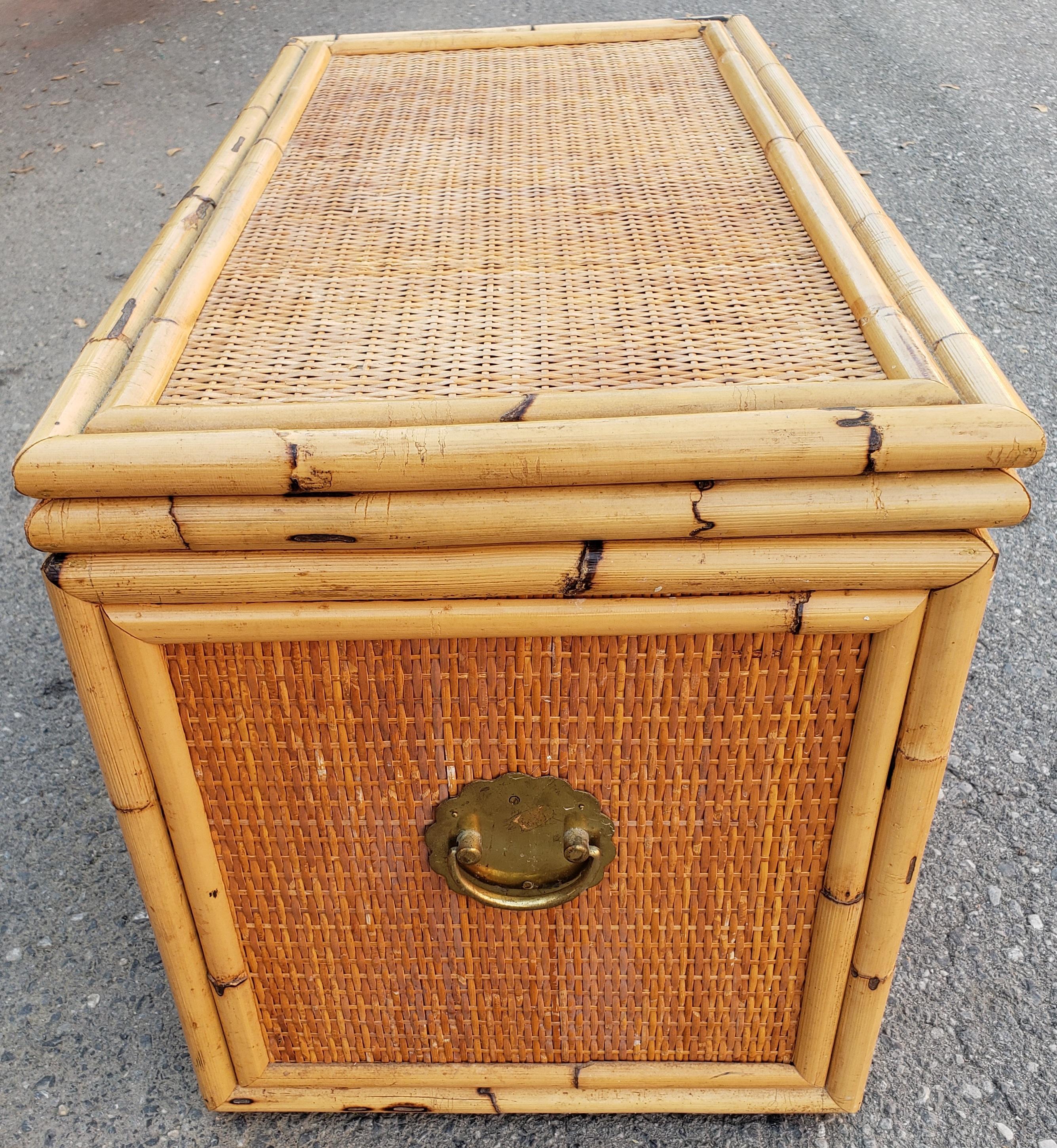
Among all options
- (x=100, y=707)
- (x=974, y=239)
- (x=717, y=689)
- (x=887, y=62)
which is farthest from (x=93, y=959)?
(x=887, y=62)

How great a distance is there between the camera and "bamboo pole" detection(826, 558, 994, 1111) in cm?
61

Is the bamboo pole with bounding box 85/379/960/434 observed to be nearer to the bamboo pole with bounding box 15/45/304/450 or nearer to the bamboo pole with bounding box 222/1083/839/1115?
the bamboo pole with bounding box 15/45/304/450

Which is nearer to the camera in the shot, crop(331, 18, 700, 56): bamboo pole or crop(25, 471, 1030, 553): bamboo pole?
crop(25, 471, 1030, 553): bamboo pole

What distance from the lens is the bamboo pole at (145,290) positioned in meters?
0.64

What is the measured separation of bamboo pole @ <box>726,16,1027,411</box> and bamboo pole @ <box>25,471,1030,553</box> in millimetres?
72

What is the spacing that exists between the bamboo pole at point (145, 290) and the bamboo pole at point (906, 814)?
1.82ft

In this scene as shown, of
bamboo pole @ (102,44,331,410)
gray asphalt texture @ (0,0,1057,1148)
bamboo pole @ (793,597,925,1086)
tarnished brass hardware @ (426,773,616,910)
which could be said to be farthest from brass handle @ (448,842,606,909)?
bamboo pole @ (102,44,331,410)

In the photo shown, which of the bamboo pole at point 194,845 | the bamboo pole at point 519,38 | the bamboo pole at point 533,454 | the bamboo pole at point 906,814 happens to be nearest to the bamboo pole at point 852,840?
the bamboo pole at point 906,814

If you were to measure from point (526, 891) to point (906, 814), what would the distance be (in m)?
0.28

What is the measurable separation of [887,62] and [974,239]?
1052 mm

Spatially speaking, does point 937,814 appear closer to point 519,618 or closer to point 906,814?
point 906,814

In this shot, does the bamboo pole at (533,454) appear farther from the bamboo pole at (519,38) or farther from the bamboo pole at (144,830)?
the bamboo pole at (519,38)

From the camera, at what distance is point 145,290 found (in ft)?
2.58

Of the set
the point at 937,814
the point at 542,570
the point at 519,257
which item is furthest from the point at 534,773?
the point at 937,814
